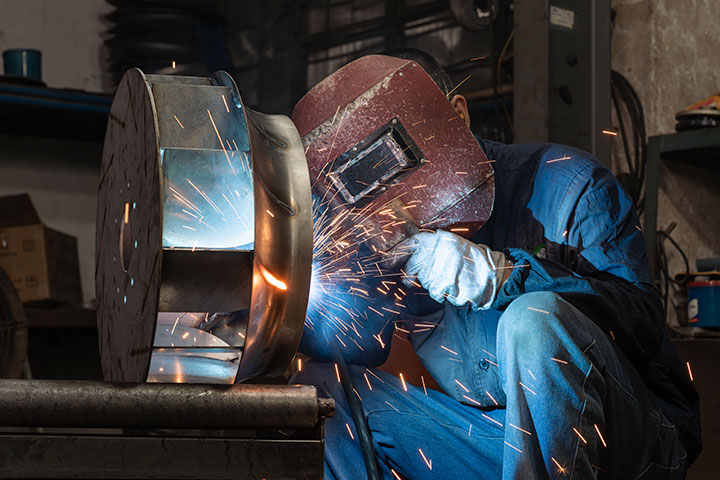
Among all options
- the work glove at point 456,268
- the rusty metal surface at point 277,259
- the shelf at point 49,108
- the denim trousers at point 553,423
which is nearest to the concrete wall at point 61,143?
the shelf at point 49,108

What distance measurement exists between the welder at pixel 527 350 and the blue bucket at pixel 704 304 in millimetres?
1393

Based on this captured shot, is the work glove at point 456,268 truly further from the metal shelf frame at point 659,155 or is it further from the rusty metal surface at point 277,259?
the metal shelf frame at point 659,155

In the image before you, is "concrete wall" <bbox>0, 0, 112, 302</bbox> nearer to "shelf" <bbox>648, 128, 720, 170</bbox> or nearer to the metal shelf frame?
the metal shelf frame

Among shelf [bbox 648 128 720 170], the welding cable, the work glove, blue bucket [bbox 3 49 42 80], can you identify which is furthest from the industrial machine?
blue bucket [bbox 3 49 42 80]

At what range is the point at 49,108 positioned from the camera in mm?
3816

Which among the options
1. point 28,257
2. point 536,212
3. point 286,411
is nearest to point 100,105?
point 28,257

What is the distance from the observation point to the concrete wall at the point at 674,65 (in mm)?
3600

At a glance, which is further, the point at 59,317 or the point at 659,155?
the point at 59,317

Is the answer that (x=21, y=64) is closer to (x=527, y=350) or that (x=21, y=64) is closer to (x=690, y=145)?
(x=690, y=145)

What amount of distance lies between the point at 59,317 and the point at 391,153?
2582 mm

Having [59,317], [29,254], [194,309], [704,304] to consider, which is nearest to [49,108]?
[29,254]

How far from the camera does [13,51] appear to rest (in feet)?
13.0

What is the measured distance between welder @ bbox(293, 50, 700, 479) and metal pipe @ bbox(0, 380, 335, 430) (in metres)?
0.50

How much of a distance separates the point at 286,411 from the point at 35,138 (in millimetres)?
3913
